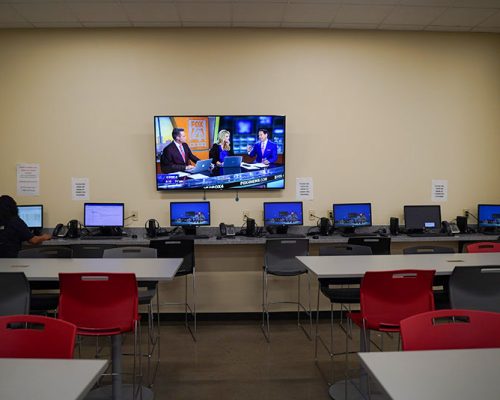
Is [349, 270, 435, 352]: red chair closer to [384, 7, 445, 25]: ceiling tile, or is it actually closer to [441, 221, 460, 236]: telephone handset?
[441, 221, 460, 236]: telephone handset

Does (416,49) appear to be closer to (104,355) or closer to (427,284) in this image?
(427,284)

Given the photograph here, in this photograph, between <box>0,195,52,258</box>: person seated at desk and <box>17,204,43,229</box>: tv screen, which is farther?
<box>17,204,43,229</box>: tv screen

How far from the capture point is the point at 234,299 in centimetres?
475

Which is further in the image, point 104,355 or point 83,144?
point 83,144

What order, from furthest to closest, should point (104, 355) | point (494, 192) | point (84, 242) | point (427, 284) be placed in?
1. point (494, 192)
2. point (84, 242)
3. point (104, 355)
4. point (427, 284)

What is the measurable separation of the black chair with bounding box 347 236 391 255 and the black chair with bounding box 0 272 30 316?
2988 millimetres

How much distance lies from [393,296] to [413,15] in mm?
3305

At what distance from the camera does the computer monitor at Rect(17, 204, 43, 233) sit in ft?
15.1

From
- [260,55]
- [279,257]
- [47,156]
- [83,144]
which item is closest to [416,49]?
[260,55]

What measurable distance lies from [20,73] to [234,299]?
365 cm

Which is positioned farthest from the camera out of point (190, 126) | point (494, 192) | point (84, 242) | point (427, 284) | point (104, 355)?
point (494, 192)

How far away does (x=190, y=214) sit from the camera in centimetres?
466

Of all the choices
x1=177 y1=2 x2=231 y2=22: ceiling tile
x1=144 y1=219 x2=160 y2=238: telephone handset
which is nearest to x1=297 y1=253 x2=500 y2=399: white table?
x1=144 y1=219 x2=160 y2=238: telephone handset

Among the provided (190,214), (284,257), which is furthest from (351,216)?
(190,214)
